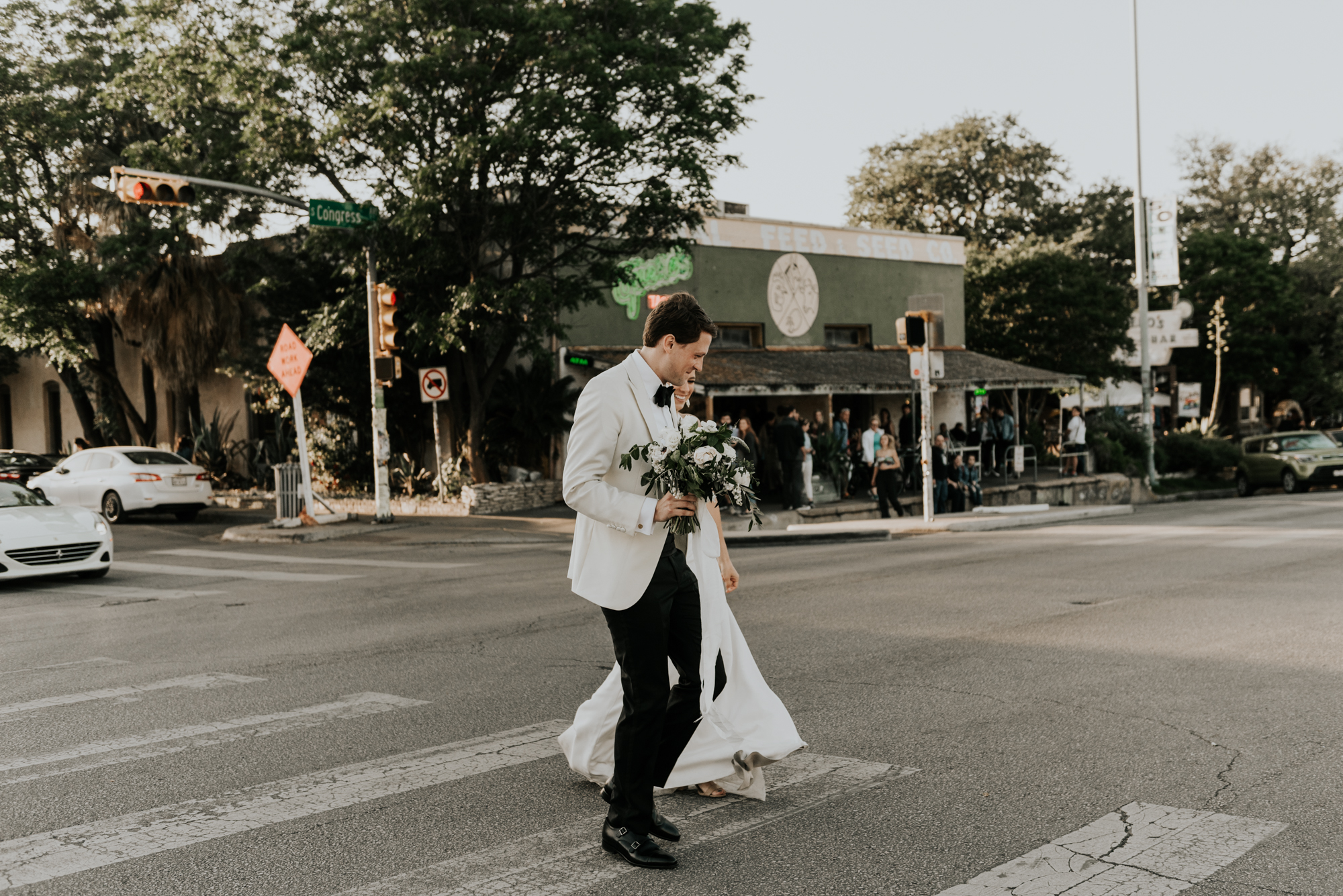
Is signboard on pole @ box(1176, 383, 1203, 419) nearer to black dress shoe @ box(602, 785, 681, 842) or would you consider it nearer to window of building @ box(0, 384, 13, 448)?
black dress shoe @ box(602, 785, 681, 842)

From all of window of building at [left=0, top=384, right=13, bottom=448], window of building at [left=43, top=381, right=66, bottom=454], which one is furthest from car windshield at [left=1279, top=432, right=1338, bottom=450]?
window of building at [left=0, top=384, right=13, bottom=448]

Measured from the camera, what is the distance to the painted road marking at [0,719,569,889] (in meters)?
4.10

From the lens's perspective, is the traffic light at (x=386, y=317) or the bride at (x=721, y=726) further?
the traffic light at (x=386, y=317)

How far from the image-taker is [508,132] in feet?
56.3

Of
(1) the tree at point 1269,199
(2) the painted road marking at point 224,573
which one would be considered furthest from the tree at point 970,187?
(2) the painted road marking at point 224,573

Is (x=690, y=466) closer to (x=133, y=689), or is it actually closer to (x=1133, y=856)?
(x=1133, y=856)

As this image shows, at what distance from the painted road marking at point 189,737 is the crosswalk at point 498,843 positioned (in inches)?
0.5

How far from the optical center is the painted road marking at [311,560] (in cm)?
1412

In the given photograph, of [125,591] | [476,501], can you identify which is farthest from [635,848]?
[476,501]

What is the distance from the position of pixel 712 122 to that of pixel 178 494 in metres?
12.5

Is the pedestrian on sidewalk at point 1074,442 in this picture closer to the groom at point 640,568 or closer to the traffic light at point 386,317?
the traffic light at point 386,317

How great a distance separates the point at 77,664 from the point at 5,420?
34.9 metres

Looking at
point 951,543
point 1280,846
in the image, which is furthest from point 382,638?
point 951,543

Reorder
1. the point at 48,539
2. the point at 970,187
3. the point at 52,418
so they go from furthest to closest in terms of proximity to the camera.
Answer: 1. the point at 970,187
2. the point at 52,418
3. the point at 48,539
